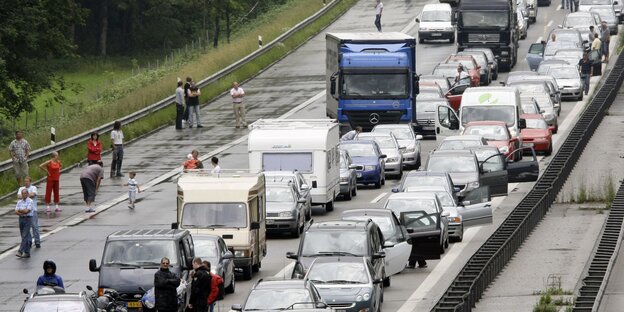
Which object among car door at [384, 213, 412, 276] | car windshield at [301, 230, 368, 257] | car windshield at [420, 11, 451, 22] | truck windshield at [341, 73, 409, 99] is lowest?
car windshield at [420, 11, 451, 22]

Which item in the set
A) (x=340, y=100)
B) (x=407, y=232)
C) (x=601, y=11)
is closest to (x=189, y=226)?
(x=407, y=232)

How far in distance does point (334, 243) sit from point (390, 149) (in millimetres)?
18630

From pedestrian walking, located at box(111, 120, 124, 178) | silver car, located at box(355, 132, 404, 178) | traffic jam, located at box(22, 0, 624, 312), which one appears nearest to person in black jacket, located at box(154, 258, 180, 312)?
traffic jam, located at box(22, 0, 624, 312)

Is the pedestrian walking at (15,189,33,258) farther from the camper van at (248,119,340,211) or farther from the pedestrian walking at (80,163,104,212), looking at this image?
the camper van at (248,119,340,211)

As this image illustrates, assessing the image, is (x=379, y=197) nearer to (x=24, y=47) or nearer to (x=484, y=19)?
(x=24, y=47)

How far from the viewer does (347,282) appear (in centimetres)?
2605

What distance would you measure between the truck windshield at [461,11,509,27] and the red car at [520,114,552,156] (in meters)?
16.6

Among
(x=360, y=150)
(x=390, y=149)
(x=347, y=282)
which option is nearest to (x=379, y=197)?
(x=360, y=150)

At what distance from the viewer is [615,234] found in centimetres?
3625

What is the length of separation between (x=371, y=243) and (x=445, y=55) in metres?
46.5

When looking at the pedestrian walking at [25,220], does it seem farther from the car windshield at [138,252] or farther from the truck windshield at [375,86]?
the truck windshield at [375,86]

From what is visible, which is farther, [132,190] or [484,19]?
[484,19]

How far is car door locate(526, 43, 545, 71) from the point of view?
69.4 meters

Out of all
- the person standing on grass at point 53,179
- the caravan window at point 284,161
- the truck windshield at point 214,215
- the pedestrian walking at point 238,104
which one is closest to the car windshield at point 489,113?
the pedestrian walking at point 238,104
